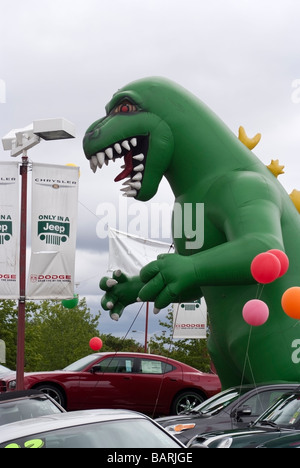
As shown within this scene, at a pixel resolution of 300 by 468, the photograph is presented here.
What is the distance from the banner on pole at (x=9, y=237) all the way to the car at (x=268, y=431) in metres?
6.15

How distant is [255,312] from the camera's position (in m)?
8.77

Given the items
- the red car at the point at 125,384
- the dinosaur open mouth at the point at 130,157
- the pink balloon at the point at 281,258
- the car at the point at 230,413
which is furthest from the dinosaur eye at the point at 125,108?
the red car at the point at 125,384

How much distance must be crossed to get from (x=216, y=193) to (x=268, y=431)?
3.20 m

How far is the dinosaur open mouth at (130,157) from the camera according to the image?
9.85 m

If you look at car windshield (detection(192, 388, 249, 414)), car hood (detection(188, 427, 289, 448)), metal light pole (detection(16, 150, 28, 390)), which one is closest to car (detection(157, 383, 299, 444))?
car windshield (detection(192, 388, 249, 414))

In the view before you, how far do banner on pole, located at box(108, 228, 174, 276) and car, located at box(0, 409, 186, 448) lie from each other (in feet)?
55.3

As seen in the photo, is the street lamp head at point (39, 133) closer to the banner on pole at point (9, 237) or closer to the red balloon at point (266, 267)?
the banner on pole at point (9, 237)

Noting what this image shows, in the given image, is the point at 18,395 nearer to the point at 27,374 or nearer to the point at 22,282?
the point at 22,282

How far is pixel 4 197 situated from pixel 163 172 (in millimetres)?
4234

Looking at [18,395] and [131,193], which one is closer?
[18,395]

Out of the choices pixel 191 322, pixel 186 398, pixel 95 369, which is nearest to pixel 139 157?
pixel 95 369

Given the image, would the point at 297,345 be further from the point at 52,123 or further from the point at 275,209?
the point at 52,123
